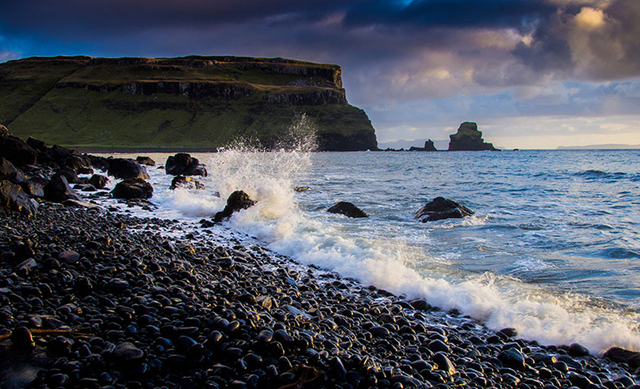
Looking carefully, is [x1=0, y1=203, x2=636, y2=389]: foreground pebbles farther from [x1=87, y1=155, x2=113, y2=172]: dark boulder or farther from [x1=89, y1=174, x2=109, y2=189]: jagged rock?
[x1=87, y1=155, x2=113, y2=172]: dark boulder

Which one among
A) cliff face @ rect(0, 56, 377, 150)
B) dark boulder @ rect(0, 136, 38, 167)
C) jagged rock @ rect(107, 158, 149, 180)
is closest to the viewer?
dark boulder @ rect(0, 136, 38, 167)

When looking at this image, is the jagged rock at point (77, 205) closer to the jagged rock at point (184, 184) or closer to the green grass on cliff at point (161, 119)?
the jagged rock at point (184, 184)

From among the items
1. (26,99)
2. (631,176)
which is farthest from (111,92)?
(631,176)

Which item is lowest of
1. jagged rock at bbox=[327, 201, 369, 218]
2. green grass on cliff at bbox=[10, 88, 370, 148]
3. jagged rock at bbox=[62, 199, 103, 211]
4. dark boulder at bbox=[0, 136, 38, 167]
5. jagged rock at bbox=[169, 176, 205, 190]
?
jagged rock at bbox=[327, 201, 369, 218]

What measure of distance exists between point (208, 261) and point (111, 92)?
18456 cm

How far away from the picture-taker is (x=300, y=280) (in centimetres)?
711

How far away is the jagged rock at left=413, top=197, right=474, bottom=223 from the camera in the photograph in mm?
13596

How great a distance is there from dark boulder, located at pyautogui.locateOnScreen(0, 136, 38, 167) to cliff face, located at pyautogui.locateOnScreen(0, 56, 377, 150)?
117576mm

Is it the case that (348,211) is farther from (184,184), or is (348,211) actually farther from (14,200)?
(14,200)

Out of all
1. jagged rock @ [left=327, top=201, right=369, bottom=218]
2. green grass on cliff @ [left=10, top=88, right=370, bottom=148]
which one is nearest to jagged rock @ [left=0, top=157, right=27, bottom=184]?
jagged rock @ [left=327, top=201, right=369, bottom=218]

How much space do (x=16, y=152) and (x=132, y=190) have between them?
8454 mm

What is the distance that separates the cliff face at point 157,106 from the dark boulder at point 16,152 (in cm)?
11758

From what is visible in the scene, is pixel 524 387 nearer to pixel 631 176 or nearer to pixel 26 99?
pixel 631 176

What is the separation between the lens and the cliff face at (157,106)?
142 meters
